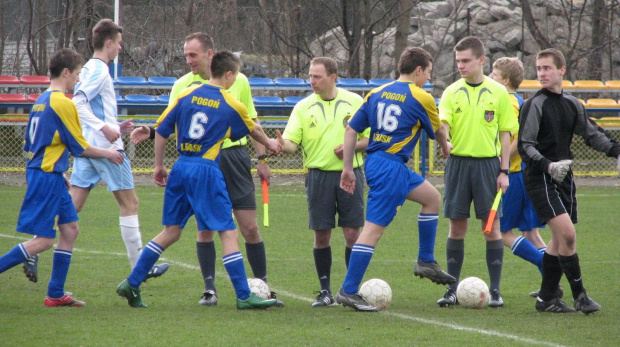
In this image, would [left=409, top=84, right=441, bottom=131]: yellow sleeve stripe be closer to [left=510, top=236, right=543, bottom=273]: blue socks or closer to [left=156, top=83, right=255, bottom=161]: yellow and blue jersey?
[left=156, top=83, right=255, bottom=161]: yellow and blue jersey

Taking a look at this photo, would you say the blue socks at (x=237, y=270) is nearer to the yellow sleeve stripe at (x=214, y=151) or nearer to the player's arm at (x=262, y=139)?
the yellow sleeve stripe at (x=214, y=151)

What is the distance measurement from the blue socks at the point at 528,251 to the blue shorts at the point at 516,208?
0.55 feet

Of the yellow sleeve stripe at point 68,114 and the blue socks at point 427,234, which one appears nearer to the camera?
the yellow sleeve stripe at point 68,114

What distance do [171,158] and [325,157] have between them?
37.9ft

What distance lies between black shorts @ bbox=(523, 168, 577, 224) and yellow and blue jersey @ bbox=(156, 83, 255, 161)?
2.17 metres

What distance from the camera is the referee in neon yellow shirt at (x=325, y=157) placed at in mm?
6277

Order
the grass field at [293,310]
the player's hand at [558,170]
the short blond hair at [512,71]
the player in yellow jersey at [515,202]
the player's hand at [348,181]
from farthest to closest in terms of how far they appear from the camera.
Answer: the short blond hair at [512,71] < the player in yellow jersey at [515,202] < the player's hand at [348,181] < the player's hand at [558,170] < the grass field at [293,310]

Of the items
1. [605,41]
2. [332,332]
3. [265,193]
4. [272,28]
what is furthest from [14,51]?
[332,332]

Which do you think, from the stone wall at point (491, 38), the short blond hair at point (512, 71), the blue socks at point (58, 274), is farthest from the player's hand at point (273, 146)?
the stone wall at point (491, 38)

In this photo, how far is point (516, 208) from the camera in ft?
22.3

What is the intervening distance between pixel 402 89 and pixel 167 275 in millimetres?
2986

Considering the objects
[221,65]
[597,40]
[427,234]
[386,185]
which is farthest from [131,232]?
[597,40]

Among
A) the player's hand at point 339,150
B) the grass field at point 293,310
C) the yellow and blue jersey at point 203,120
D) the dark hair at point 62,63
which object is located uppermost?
the dark hair at point 62,63

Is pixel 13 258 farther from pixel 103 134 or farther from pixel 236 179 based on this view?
pixel 236 179
